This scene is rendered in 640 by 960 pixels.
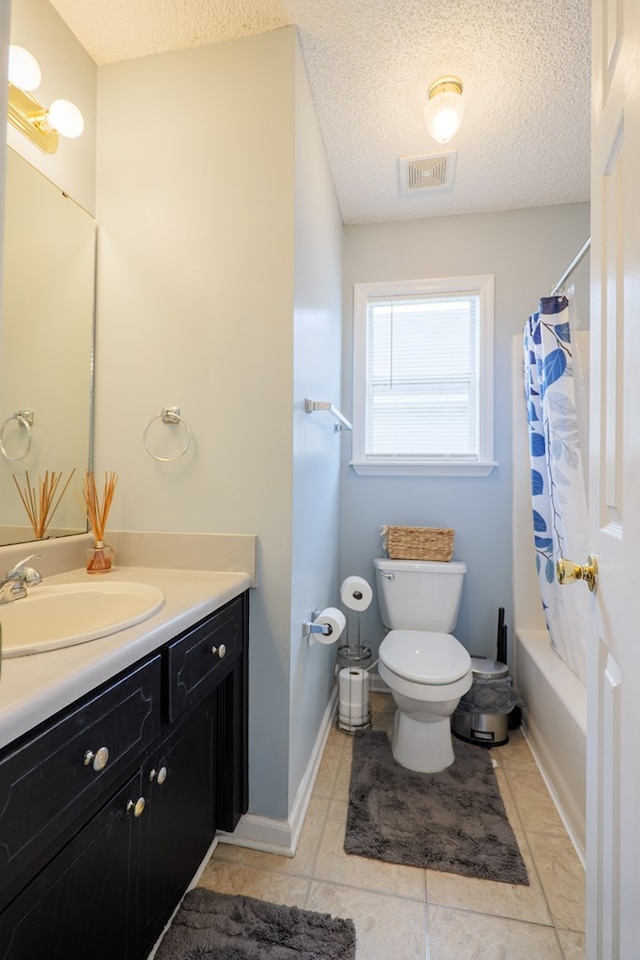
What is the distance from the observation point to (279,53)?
1.39 meters

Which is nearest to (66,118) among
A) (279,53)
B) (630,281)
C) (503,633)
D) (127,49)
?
(127,49)

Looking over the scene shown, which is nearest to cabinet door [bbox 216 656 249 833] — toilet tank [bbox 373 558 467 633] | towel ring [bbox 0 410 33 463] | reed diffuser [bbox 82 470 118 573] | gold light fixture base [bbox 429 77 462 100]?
reed diffuser [bbox 82 470 118 573]

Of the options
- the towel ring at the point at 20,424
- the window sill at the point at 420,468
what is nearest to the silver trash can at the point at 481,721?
the window sill at the point at 420,468

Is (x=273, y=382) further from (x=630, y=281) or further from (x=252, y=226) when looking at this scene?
(x=630, y=281)

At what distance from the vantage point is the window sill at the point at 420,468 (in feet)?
7.52

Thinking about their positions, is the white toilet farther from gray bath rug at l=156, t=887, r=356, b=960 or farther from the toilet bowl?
gray bath rug at l=156, t=887, r=356, b=960

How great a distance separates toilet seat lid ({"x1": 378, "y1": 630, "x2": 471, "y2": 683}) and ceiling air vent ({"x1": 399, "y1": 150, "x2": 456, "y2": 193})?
6.82 ft

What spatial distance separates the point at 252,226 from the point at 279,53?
1.78ft

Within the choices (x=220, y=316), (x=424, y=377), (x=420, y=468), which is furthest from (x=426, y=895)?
(x=424, y=377)

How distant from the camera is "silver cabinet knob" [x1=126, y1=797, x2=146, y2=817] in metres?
0.91

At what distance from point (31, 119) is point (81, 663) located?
1.42 meters

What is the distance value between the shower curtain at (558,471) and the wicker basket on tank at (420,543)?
17.1 inches

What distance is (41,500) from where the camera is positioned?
131cm

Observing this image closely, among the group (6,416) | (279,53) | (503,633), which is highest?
(279,53)
